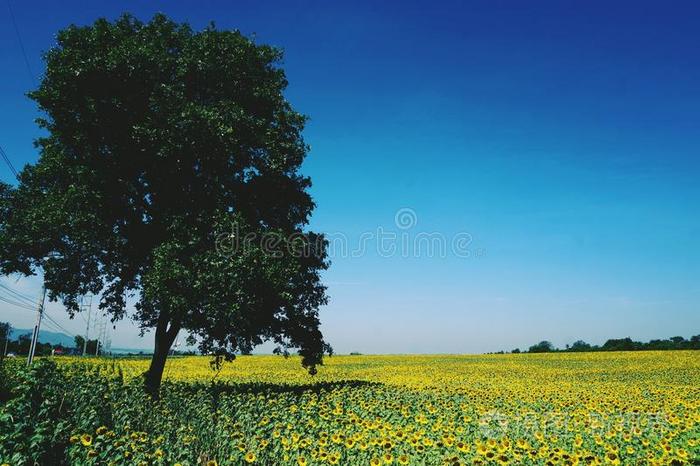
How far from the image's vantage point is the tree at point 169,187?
1770cm

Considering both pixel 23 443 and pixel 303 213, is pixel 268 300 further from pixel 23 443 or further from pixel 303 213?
pixel 23 443

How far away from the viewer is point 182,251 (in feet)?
58.2


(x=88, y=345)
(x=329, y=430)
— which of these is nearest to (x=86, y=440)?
(x=329, y=430)

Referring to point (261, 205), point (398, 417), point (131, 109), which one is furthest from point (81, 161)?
point (398, 417)

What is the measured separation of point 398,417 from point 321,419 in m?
2.14

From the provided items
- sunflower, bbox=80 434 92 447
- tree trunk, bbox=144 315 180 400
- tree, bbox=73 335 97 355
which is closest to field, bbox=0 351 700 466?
sunflower, bbox=80 434 92 447

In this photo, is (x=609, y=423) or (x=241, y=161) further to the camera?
(x=241, y=161)

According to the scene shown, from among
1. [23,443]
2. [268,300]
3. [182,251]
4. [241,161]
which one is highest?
[241,161]

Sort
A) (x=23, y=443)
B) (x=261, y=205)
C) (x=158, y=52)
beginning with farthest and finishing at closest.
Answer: (x=261, y=205), (x=158, y=52), (x=23, y=443)

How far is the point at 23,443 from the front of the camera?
25.5ft

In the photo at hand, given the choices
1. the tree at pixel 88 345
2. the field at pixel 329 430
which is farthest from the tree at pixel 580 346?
the tree at pixel 88 345

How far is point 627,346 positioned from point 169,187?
76813 mm

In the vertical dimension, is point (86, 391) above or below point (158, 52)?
below

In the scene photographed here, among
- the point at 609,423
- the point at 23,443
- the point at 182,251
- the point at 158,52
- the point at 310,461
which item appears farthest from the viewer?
the point at 158,52
